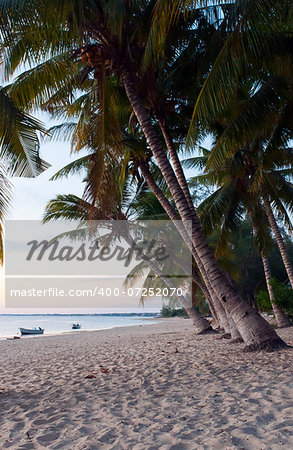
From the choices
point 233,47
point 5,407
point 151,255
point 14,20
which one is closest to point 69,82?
point 14,20

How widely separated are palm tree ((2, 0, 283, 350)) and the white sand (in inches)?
39.5

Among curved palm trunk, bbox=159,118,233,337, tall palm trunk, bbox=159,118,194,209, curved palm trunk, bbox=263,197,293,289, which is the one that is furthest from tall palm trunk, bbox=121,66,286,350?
curved palm trunk, bbox=263,197,293,289

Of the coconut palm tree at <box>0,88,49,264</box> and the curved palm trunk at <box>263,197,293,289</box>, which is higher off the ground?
the coconut palm tree at <box>0,88,49,264</box>

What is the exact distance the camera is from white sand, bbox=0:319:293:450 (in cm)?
327

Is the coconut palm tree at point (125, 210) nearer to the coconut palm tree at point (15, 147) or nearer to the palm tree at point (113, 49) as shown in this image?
the palm tree at point (113, 49)

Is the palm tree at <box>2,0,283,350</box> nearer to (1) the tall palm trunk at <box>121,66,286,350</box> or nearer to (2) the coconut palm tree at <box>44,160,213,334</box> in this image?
(1) the tall palm trunk at <box>121,66,286,350</box>

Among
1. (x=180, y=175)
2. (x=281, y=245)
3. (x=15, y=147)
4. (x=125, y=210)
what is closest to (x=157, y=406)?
(x=15, y=147)

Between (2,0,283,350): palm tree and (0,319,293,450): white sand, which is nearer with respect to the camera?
(0,319,293,450): white sand

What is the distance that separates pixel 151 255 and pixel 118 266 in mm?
1836

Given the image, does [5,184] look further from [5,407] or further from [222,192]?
[222,192]

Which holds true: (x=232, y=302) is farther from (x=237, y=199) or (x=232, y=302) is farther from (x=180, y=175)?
(x=237, y=199)

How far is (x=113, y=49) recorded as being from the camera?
8.27 metres

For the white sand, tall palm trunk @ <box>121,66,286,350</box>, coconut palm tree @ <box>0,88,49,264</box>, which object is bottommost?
the white sand

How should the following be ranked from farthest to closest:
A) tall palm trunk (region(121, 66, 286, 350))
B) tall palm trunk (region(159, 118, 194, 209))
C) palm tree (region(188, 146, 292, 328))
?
palm tree (region(188, 146, 292, 328))
tall palm trunk (region(159, 118, 194, 209))
tall palm trunk (region(121, 66, 286, 350))
